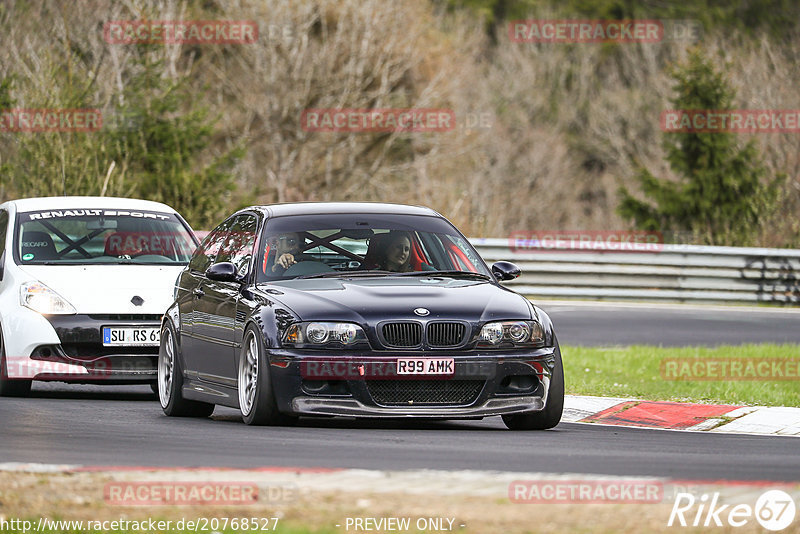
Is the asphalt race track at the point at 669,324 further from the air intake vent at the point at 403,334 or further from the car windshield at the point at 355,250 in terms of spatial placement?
the air intake vent at the point at 403,334

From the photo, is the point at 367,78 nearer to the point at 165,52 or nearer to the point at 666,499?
the point at 165,52

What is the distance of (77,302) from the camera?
13.8 m

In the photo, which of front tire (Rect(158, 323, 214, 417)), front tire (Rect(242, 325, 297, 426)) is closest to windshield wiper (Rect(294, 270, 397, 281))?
front tire (Rect(242, 325, 297, 426))

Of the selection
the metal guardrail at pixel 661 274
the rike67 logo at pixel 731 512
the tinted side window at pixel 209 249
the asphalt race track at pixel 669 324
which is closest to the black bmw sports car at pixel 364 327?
the tinted side window at pixel 209 249

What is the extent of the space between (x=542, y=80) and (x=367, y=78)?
21.1 metres

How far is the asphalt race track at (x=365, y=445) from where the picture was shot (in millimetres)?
8570

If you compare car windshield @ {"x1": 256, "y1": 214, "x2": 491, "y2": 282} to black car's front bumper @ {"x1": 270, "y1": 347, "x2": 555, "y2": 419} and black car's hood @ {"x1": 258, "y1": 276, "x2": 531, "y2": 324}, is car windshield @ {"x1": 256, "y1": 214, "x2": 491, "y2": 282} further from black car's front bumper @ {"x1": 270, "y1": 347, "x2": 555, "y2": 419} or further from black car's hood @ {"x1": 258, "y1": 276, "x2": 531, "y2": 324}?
black car's front bumper @ {"x1": 270, "y1": 347, "x2": 555, "y2": 419}

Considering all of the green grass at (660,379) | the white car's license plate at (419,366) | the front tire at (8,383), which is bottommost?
the green grass at (660,379)

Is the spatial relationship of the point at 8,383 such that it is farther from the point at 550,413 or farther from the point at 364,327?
the point at 550,413

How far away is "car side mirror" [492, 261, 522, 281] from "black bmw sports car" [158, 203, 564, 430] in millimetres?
14

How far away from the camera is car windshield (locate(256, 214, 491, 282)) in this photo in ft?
37.8

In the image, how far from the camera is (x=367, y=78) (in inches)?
1742

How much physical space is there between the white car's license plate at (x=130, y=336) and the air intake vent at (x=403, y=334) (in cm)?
378

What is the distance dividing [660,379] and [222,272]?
216 inches
